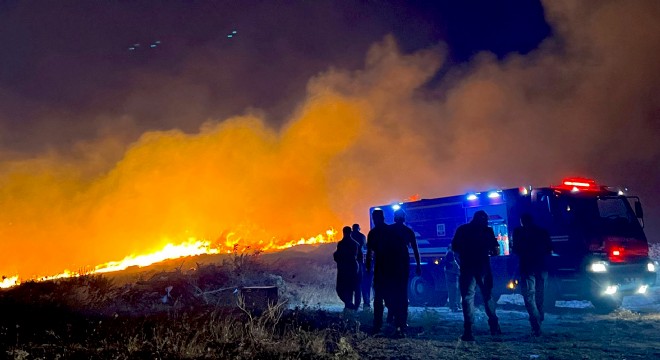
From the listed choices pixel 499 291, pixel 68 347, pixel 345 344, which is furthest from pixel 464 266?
pixel 68 347

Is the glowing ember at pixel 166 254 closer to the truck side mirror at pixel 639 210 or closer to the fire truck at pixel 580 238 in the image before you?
the fire truck at pixel 580 238

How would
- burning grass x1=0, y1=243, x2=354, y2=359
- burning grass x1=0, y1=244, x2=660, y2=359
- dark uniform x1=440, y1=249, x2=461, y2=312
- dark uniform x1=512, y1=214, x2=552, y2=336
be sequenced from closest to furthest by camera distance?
burning grass x1=0, y1=243, x2=354, y2=359
burning grass x1=0, y1=244, x2=660, y2=359
dark uniform x1=512, y1=214, x2=552, y2=336
dark uniform x1=440, y1=249, x2=461, y2=312

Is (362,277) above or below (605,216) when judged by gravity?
below

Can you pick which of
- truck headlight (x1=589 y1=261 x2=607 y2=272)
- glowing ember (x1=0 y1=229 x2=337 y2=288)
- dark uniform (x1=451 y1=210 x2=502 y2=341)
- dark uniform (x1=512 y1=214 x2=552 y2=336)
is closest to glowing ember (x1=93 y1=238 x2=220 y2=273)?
glowing ember (x1=0 y1=229 x2=337 y2=288)

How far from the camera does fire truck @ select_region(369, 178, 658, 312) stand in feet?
34.7

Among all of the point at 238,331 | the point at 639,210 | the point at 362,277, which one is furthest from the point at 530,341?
the point at 639,210

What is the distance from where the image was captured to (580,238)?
10805 mm

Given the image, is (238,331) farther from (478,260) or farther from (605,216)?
(605,216)

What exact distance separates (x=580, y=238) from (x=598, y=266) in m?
0.68

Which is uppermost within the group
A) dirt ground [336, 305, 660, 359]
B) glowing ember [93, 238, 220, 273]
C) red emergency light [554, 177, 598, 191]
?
red emergency light [554, 177, 598, 191]

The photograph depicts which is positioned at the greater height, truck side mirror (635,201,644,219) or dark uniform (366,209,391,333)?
truck side mirror (635,201,644,219)

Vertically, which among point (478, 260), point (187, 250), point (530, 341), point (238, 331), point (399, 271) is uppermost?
point (187, 250)

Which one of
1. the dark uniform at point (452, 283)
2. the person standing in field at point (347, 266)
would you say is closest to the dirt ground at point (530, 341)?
the person standing in field at point (347, 266)

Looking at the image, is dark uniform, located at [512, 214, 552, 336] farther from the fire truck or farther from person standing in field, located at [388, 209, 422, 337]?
the fire truck
